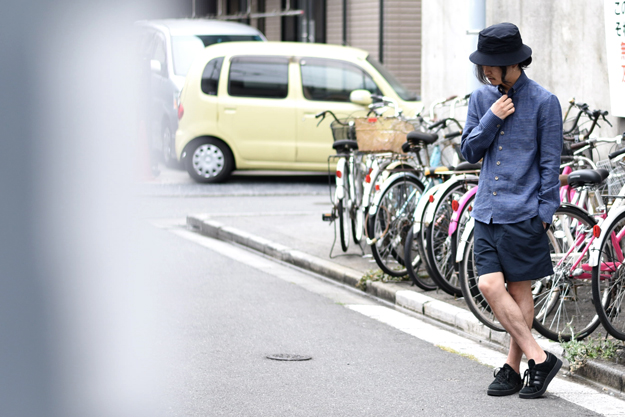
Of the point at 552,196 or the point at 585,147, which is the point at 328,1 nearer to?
the point at 585,147

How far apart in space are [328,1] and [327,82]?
9593 mm

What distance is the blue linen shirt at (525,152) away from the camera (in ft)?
14.8

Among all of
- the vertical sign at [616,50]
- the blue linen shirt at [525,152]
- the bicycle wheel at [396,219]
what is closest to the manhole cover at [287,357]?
the blue linen shirt at [525,152]

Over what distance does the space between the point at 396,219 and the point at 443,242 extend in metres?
0.91

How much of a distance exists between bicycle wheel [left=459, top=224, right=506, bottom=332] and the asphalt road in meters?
0.20

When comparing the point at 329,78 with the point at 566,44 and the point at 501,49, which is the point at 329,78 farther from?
the point at 501,49

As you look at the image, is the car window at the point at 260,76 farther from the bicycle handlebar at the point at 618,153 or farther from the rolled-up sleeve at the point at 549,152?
the rolled-up sleeve at the point at 549,152

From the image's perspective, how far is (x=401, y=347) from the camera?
581cm

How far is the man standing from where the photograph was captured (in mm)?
4492

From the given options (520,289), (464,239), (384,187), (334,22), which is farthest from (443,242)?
(334,22)

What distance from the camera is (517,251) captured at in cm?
455

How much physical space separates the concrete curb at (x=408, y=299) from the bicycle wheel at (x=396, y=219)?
29 centimetres

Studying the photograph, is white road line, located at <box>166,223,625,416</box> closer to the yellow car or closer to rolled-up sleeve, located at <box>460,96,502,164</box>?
rolled-up sleeve, located at <box>460,96,502,164</box>

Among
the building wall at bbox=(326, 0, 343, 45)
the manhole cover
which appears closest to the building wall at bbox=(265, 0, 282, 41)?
the building wall at bbox=(326, 0, 343, 45)
